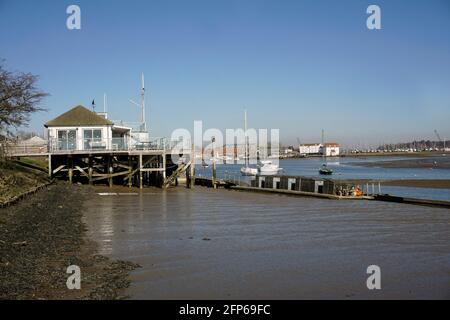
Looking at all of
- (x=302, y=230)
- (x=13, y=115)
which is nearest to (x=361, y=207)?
→ (x=302, y=230)

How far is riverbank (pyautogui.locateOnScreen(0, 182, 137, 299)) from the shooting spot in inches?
408

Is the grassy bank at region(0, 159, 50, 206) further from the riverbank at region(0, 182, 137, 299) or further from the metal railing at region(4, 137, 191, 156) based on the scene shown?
the metal railing at region(4, 137, 191, 156)

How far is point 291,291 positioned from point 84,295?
14.0 feet

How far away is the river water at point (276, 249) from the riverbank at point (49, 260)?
612 mm

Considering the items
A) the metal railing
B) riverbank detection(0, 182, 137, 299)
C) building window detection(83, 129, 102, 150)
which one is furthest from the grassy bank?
building window detection(83, 129, 102, 150)

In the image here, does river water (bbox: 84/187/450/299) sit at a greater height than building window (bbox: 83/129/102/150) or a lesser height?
lesser

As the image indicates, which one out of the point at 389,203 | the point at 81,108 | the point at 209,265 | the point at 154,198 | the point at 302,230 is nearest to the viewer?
the point at 209,265

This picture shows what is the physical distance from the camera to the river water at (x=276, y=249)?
11.1 metres

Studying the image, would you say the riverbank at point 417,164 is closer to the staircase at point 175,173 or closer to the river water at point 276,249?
the staircase at point 175,173

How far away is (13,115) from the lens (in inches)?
1356

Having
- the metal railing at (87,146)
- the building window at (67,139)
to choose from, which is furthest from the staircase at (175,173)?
the building window at (67,139)

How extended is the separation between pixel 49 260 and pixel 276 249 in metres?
6.53

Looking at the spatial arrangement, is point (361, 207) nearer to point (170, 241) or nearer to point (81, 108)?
point (170, 241)

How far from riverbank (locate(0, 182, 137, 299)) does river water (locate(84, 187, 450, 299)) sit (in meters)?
0.61
